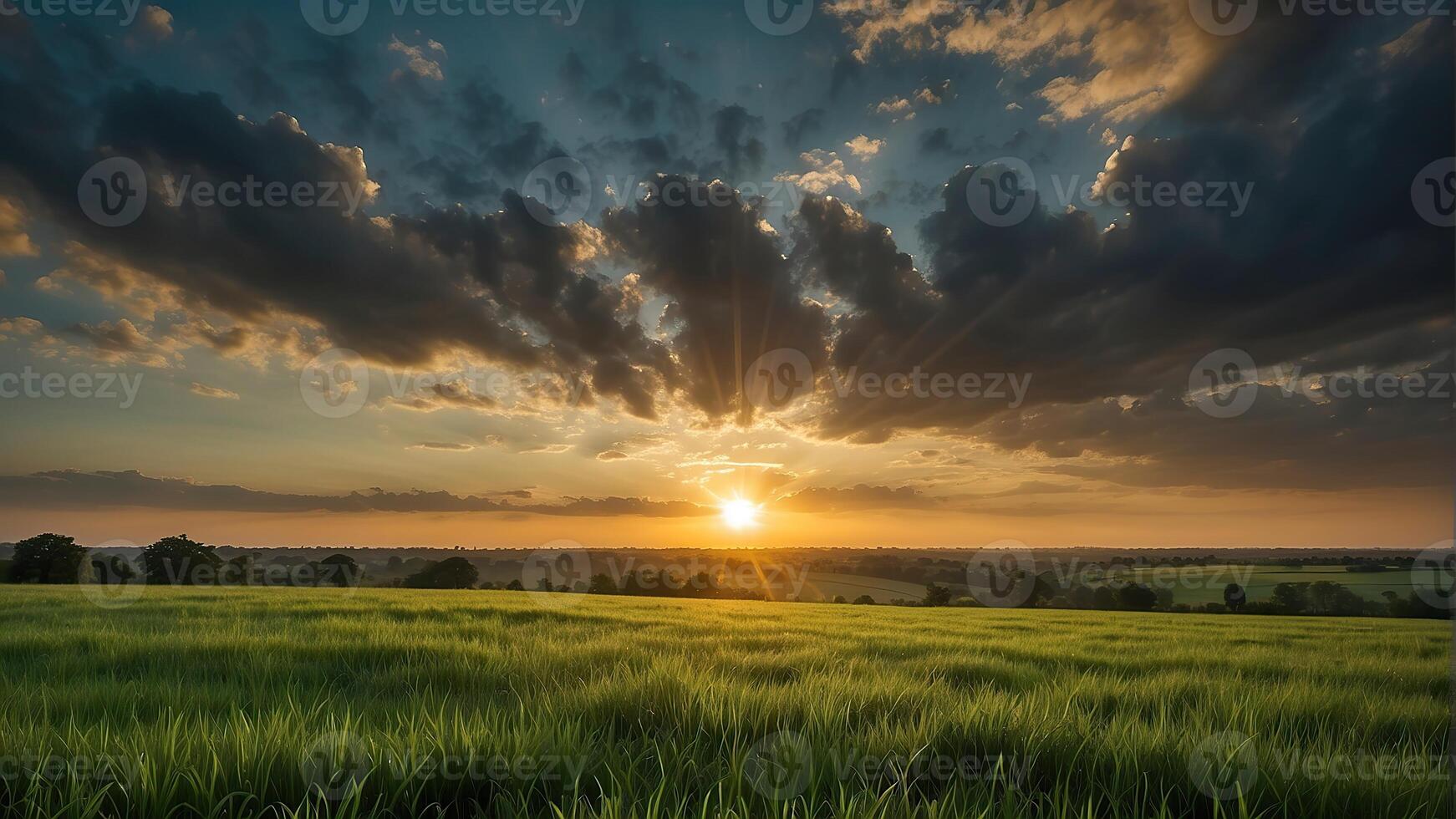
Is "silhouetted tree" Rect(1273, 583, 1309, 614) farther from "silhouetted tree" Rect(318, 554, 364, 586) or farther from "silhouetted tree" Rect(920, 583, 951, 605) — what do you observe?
"silhouetted tree" Rect(318, 554, 364, 586)

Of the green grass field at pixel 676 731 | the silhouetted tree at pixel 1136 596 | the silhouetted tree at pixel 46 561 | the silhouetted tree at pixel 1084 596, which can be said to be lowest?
the silhouetted tree at pixel 1084 596

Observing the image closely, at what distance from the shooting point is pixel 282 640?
5555 millimetres

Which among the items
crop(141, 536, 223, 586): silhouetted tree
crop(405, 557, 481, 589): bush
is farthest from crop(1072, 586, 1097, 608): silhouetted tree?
crop(141, 536, 223, 586): silhouetted tree

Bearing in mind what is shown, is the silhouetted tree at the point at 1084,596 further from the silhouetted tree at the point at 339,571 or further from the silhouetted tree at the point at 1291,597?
the silhouetted tree at the point at 339,571

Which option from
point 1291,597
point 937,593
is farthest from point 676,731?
point 1291,597

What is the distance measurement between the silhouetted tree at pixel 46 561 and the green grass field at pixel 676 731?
204ft

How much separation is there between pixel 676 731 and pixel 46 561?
71.8 meters

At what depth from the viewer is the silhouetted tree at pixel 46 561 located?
45.1 metres

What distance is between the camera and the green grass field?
2129 mm

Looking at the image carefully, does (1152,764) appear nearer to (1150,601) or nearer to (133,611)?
(133,611)

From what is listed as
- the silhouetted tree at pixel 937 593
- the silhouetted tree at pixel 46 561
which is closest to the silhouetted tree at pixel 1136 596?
the silhouetted tree at pixel 937 593

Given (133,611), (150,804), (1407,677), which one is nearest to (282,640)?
(150,804)

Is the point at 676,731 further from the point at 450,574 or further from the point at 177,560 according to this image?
the point at 177,560

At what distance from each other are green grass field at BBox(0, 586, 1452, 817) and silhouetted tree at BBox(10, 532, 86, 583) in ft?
204
